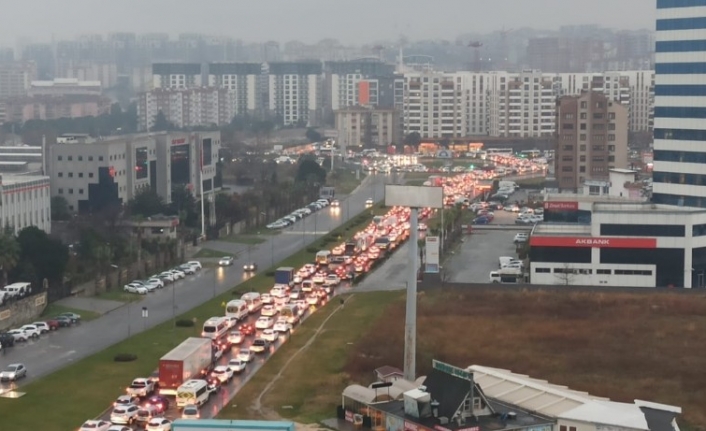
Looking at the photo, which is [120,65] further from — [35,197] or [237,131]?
[35,197]

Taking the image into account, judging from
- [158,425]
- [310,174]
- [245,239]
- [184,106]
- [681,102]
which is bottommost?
[245,239]

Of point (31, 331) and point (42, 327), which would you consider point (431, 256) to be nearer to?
point (42, 327)

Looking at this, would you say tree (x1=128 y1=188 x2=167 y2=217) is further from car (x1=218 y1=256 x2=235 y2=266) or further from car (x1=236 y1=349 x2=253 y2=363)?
car (x1=236 y1=349 x2=253 y2=363)

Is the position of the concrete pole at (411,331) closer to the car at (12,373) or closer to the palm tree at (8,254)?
the car at (12,373)

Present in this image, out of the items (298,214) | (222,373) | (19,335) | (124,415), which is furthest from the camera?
(298,214)

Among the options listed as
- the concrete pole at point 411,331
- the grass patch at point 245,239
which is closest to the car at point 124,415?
the concrete pole at point 411,331

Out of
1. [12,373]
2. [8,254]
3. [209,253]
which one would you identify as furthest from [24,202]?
[12,373]
